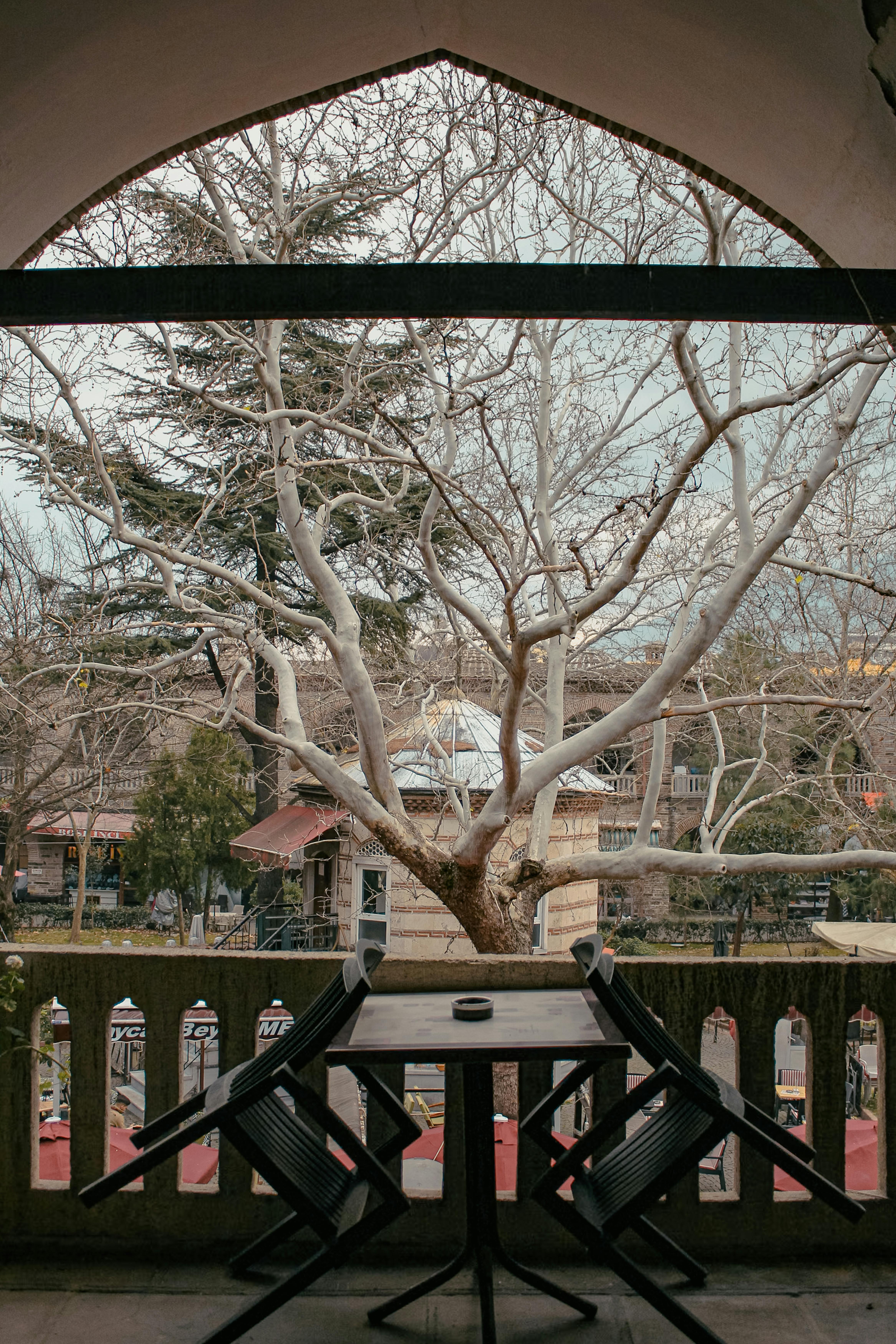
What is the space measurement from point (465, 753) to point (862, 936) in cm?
706

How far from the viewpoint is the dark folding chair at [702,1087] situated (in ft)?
6.93

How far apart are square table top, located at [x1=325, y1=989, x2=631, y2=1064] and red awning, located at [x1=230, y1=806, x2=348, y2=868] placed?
542 inches

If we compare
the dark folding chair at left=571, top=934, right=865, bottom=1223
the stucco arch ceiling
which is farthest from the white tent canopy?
the stucco arch ceiling

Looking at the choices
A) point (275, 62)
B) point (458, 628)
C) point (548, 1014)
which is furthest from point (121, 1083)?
point (275, 62)

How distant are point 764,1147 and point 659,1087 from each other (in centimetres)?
26

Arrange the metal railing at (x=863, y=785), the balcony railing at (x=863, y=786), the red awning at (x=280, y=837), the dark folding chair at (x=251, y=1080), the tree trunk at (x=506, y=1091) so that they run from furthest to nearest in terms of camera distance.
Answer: the red awning at (x=280, y=837) → the metal railing at (x=863, y=785) → the balcony railing at (x=863, y=786) → the tree trunk at (x=506, y=1091) → the dark folding chair at (x=251, y=1080)

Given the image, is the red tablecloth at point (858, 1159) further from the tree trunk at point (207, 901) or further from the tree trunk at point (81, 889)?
the tree trunk at point (207, 901)

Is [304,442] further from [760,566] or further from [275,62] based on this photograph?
[275,62]

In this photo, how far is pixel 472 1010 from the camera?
96.5 inches

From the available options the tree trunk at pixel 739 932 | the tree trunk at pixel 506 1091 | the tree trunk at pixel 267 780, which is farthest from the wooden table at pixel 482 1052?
the tree trunk at pixel 739 932

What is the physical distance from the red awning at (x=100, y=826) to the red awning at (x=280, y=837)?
398 cm

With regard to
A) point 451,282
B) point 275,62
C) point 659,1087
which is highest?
point 275,62

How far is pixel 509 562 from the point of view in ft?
34.9

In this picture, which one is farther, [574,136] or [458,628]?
[458,628]
